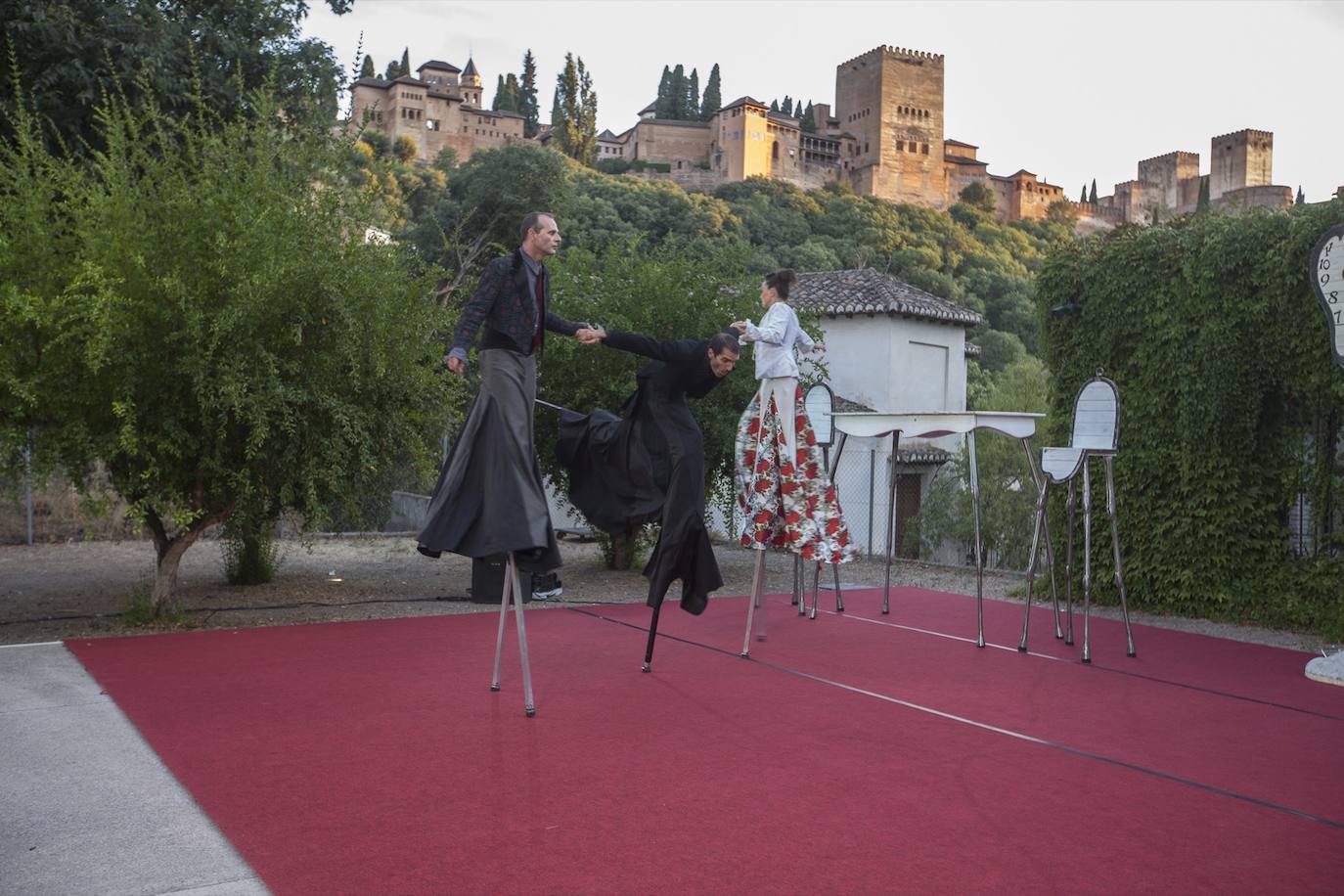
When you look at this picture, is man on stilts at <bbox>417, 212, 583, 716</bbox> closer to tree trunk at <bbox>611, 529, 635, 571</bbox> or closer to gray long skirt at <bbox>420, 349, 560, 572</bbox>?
gray long skirt at <bbox>420, 349, 560, 572</bbox>

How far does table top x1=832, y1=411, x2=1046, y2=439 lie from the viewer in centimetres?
707

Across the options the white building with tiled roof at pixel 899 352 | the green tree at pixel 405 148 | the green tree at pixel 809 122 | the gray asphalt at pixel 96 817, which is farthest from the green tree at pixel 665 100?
the gray asphalt at pixel 96 817

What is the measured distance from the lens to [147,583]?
9.84 meters

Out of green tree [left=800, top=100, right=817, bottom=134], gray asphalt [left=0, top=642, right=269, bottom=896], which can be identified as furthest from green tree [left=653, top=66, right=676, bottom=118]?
gray asphalt [left=0, top=642, right=269, bottom=896]

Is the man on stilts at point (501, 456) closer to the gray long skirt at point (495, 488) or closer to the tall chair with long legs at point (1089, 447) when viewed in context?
the gray long skirt at point (495, 488)

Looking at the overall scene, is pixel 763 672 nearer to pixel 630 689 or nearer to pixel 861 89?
pixel 630 689

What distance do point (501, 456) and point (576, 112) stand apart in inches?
4141

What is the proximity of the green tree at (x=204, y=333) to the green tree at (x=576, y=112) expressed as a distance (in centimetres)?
9431

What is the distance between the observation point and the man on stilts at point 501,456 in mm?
4914

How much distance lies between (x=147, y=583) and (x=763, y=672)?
6.34 m

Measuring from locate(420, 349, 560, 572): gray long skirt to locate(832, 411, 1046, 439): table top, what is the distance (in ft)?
9.81

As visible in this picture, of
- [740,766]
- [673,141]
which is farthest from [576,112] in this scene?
[740,766]

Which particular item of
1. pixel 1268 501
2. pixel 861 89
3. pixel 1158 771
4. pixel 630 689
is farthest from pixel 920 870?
pixel 861 89

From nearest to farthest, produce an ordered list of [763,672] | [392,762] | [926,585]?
[392,762] < [763,672] < [926,585]
